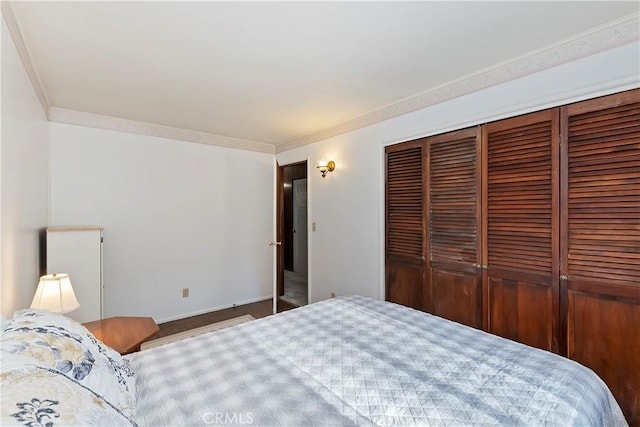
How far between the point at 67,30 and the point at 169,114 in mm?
1385

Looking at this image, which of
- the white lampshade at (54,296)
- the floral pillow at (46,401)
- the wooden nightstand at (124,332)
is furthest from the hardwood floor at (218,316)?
the floral pillow at (46,401)

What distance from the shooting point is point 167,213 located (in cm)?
357

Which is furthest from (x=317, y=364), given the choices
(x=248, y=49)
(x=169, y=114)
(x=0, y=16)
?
(x=169, y=114)

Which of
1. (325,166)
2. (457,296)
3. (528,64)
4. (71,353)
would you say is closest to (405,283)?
(457,296)

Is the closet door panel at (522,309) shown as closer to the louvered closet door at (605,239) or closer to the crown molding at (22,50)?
the louvered closet door at (605,239)

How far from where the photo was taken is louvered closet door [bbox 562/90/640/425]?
1.65 m

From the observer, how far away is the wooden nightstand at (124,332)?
1.80m

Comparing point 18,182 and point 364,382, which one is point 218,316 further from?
point 364,382

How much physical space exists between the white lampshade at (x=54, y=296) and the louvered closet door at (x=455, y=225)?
104 inches

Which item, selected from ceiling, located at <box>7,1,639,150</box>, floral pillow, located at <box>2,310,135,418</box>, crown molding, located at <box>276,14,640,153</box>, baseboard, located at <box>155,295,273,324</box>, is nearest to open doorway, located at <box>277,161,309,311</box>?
baseboard, located at <box>155,295,273,324</box>

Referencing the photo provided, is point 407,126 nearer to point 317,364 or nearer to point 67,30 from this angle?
point 317,364

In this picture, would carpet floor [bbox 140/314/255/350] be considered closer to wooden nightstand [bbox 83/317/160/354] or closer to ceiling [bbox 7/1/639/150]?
wooden nightstand [bbox 83/317/160/354]

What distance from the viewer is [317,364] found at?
1.24 meters

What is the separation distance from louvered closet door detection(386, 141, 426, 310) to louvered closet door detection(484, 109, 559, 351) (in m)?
0.60
